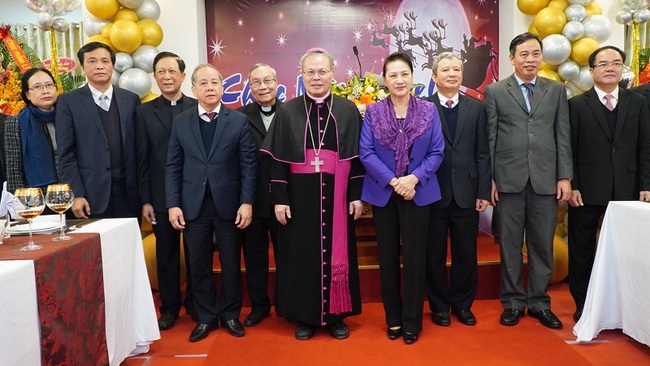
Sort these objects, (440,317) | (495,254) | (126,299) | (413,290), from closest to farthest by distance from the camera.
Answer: (126,299) → (413,290) → (440,317) → (495,254)

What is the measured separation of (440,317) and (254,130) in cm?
174

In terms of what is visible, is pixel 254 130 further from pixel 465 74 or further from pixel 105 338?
pixel 465 74

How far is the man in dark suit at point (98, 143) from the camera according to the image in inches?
124

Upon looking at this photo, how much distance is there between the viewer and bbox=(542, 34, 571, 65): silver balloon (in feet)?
15.4

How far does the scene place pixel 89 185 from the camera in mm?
3178

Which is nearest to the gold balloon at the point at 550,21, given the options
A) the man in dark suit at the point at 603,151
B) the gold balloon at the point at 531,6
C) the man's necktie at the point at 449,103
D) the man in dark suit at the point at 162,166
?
the gold balloon at the point at 531,6

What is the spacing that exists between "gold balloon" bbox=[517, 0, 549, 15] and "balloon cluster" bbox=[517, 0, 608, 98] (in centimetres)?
9

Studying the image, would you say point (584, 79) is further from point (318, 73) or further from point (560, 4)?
point (318, 73)

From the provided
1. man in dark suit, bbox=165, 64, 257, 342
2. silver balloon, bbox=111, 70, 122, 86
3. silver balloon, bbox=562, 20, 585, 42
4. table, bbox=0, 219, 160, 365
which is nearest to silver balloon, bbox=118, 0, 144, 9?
silver balloon, bbox=111, 70, 122, 86

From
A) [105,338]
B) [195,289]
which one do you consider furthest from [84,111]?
[105,338]

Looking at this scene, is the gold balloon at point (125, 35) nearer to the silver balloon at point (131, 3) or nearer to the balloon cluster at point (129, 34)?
the balloon cluster at point (129, 34)

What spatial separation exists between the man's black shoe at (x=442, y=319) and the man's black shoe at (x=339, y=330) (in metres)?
0.59

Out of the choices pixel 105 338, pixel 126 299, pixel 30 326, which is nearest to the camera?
pixel 30 326

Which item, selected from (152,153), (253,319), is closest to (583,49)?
(253,319)
